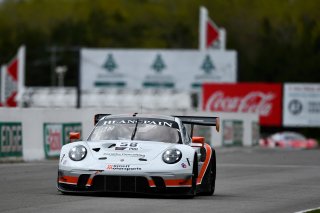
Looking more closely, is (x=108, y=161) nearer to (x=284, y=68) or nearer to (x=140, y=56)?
(x=140, y=56)

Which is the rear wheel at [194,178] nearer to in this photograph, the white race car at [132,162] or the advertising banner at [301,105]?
the white race car at [132,162]

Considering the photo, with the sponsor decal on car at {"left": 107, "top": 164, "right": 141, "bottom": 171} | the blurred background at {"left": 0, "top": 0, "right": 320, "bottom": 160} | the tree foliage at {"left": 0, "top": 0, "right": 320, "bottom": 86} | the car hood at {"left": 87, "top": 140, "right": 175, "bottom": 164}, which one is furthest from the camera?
the tree foliage at {"left": 0, "top": 0, "right": 320, "bottom": 86}

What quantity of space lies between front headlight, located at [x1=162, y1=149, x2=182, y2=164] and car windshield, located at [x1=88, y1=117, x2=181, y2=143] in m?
0.72

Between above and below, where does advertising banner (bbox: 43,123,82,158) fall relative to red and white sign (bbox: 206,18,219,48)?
below

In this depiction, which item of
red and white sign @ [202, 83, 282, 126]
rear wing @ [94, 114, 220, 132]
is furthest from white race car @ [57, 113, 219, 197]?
red and white sign @ [202, 83, 282, 126]

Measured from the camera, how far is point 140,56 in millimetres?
64000

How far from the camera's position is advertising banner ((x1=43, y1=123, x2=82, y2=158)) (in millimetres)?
29492

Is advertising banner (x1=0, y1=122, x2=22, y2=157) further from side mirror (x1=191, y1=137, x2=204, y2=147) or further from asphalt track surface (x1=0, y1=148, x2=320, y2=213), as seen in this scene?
side mirror (x1=191, y1=137, x2=204, y2=147)

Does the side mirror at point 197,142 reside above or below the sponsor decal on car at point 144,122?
below

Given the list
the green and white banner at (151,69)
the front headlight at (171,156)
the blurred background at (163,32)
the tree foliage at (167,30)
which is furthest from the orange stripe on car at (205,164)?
the tree foliage at (167,30)

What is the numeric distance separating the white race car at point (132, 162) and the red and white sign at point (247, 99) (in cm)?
4528

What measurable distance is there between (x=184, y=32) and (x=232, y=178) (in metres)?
88.2

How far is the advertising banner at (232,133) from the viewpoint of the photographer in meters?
43.6

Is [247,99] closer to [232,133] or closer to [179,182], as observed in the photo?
[232,133]
